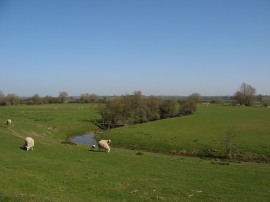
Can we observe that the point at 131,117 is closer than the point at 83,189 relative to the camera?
No

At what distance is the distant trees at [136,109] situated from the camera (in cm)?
8806

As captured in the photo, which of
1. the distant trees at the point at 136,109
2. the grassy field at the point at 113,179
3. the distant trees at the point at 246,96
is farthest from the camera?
the distant trees at the point at 246,96

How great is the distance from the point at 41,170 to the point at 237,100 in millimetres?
142244

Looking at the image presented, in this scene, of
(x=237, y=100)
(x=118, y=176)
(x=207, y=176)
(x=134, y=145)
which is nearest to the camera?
(x=118, y=176)

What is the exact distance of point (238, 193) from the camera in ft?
65.3

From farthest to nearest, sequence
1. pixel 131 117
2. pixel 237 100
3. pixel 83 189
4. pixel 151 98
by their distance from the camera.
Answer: pixel 237 100
pixel 151 98
pixel 131 117
pixel 83 189

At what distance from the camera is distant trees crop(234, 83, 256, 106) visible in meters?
150

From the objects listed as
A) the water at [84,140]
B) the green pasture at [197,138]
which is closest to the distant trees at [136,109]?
the green pasture at [197,138]

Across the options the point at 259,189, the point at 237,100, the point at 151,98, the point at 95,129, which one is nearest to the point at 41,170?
the point at 259,189

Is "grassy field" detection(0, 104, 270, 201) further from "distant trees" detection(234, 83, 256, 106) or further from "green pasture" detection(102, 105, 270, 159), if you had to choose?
"distant trees" detection(234, 83, 256, 106)

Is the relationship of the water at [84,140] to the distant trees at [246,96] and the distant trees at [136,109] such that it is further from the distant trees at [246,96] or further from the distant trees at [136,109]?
the distant trees at [246,96]

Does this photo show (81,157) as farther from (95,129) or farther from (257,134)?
(95,129)

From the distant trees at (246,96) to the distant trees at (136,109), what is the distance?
56.1 metres

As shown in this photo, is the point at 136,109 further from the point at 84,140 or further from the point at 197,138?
the point at 197,138
